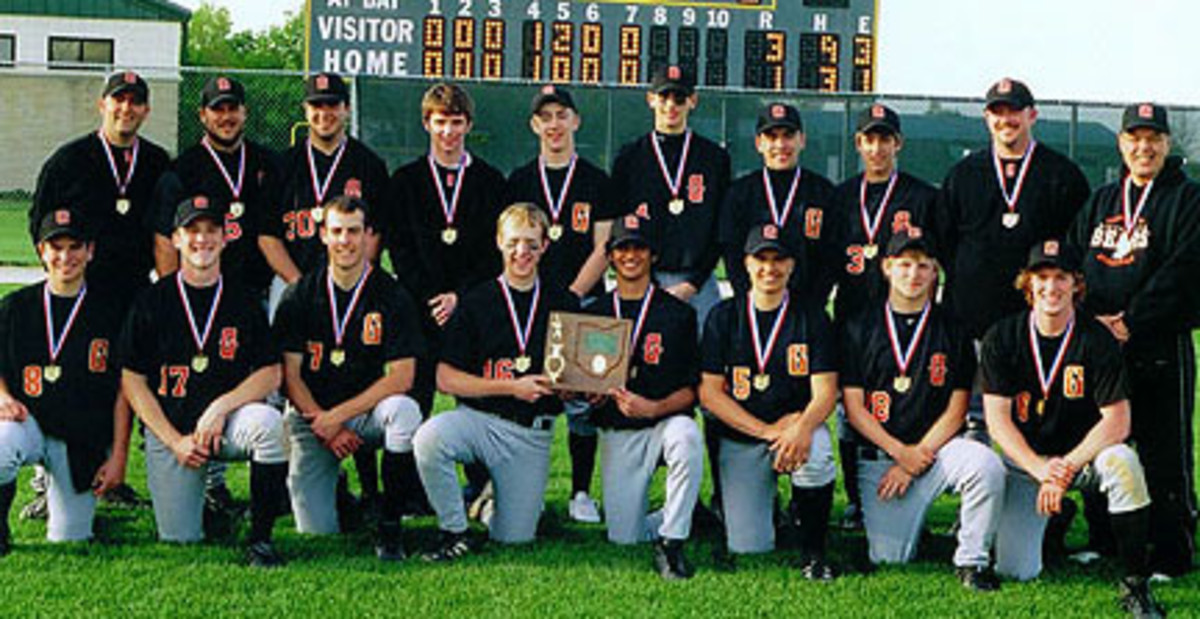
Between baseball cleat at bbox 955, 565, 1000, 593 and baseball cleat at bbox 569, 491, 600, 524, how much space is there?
178 cm

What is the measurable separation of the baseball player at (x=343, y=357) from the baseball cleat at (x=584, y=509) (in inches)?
36.8

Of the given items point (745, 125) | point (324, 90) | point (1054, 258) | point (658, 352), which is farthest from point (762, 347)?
point (745, 125)

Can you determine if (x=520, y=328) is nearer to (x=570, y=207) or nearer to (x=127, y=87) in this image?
(x=570, y=207)

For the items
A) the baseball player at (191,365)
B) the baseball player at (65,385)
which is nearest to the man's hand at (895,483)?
the baseball player at (191,365)

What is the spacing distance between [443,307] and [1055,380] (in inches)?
109

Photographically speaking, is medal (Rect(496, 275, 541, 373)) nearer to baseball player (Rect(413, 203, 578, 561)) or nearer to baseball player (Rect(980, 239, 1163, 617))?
baseball player (Rect(413, 203, 578, 561))

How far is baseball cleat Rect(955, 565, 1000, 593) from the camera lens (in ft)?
17.7

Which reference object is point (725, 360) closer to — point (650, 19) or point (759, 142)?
point (759, 142)

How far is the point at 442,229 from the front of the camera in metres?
6.61

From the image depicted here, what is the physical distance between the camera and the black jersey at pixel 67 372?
5.83 meters

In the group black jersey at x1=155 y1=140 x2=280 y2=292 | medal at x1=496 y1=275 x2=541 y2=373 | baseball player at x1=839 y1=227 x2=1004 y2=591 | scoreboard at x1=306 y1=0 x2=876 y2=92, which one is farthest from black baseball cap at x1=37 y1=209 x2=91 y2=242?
scoreboard at x1=306 y1=0 x2=876 y2=92

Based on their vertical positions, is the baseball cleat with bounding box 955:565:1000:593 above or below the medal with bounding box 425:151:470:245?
below

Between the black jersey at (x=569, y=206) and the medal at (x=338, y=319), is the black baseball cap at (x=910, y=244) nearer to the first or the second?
the black jersey at (x=569, y=206)

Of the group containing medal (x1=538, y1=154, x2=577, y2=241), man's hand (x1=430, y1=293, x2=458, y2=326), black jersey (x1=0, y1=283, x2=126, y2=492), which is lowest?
black jersey (x1=0, y1=283, x2=126, y2=492)
